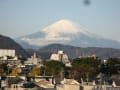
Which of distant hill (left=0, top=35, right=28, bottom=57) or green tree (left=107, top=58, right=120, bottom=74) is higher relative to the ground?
distant hill (left=0, top=35, right=28, bottom=57)

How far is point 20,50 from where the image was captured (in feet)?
429

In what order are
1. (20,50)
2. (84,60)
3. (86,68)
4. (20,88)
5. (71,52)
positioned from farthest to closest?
(71,52)
(20,50)
(84,60)
(86,68)
(20,88)

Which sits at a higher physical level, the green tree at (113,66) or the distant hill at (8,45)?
the distant hill at (8,45)

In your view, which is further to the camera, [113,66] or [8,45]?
[8,45]

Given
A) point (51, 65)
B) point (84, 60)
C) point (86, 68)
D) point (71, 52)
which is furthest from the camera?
point (71, 52)

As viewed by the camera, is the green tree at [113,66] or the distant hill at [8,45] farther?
the distant hill at [8,45]

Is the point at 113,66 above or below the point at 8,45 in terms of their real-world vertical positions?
below

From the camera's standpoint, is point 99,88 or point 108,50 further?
point 108,50

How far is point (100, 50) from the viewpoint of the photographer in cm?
17988

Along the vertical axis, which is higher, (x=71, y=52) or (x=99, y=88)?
(x=71, y=52)

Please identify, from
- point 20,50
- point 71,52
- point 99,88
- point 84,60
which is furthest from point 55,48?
point 99,88

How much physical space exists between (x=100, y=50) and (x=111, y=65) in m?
130

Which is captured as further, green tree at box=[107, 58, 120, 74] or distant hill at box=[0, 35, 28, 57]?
distant hill at box=[0, 35, 28, 57]

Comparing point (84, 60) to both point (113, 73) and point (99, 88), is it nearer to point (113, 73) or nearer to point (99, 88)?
point (113, 73)
